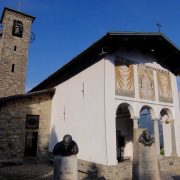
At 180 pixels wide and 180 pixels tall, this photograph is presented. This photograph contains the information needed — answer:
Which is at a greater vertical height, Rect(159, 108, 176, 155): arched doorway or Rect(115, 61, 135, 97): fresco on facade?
Rect(115, 61, 135, 97): fresco on facade

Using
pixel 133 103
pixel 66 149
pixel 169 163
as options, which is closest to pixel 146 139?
pixel 66 149

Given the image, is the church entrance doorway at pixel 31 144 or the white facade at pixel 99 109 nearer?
the white facade at pixel 99 109

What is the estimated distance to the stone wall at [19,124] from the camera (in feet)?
41.1

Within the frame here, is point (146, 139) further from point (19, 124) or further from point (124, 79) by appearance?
point (19, 124)

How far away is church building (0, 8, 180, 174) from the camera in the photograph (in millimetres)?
9977

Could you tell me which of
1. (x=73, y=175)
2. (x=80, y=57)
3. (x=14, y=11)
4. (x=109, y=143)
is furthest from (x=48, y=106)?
(x=14, y=11)

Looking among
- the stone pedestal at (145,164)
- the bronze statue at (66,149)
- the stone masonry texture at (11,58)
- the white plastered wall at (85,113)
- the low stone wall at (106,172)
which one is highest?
the stone masonry texture at (11,58)

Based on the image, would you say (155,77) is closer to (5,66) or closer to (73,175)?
(73,175)

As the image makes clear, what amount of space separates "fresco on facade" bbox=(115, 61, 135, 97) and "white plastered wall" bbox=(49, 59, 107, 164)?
880mm

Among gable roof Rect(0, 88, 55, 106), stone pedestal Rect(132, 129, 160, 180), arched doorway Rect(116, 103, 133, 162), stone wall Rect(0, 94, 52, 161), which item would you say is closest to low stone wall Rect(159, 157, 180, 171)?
arched doorway Rect(116, 103, 133, 162)

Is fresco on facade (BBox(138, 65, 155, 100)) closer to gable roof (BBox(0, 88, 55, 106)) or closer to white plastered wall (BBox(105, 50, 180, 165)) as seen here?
white plastered wall (BBox(105, 50, 180, 165))

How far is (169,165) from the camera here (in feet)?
36.8

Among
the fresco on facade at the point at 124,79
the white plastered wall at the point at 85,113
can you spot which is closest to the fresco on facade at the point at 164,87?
the fresco on facade at the point at 124,79

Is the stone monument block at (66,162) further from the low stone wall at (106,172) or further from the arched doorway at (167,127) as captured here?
the arched doorway at (167,127)
